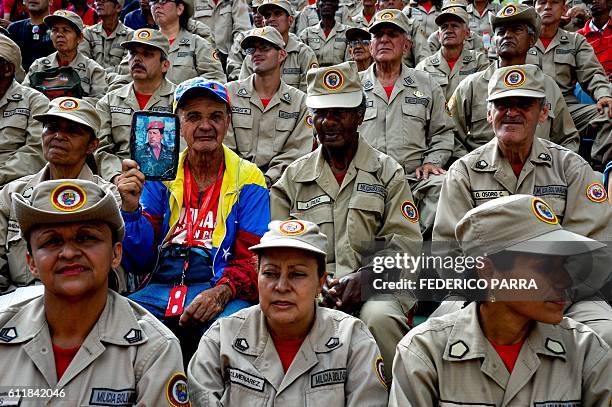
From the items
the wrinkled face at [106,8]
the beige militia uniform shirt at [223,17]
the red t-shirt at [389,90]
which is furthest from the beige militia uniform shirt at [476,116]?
the wrinkled face at [106,8]

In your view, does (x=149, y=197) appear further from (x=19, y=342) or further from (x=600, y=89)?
(x=600, y=89)

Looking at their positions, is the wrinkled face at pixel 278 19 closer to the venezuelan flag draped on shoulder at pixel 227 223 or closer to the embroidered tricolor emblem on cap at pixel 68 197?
the venezuelan flag draped on shoulder at pixel 227 223

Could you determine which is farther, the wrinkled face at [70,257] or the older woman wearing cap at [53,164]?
the older woman wearing cap at [53,164]

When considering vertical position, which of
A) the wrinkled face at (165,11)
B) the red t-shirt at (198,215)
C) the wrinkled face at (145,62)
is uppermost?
the wrinkled face at (165,11)

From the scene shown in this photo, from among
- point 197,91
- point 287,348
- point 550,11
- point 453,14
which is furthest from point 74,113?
point 550,11

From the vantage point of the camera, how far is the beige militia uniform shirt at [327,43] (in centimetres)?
864

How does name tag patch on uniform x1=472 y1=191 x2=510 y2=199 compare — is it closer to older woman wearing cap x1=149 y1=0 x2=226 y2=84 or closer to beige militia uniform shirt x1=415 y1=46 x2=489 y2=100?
beige militia uniform shirt x1=415 y1=46 x2=489 y2=100

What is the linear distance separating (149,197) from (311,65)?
4.19m

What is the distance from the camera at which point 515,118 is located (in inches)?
→ 153

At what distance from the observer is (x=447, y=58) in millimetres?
6988

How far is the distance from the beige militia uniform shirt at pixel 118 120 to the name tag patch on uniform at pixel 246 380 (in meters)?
3.02

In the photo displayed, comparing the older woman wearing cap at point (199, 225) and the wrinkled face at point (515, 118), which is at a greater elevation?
the wrinkled face at point (515, 118)

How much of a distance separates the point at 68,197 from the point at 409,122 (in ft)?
11.4

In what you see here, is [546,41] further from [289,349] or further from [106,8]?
[289,349]
